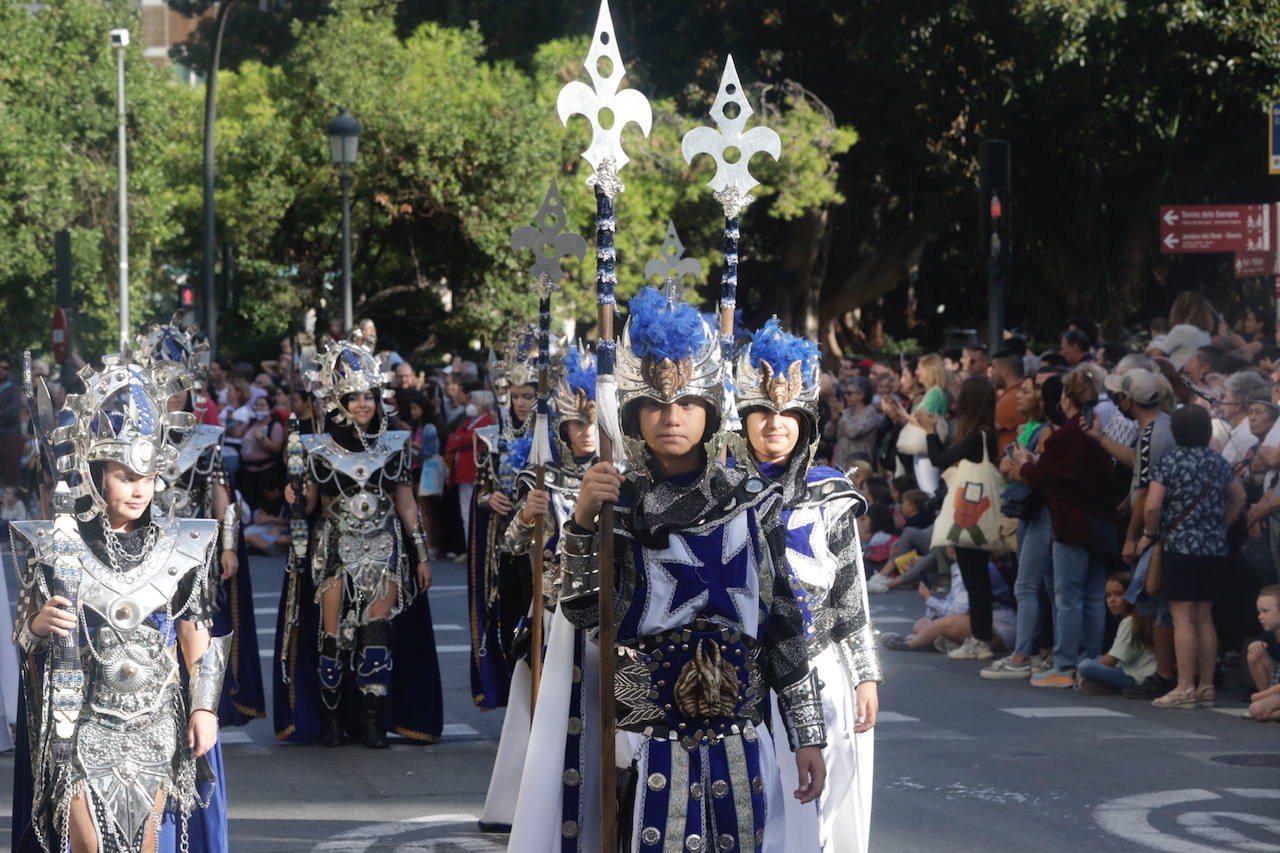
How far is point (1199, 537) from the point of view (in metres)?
10.9

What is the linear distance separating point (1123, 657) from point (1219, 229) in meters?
4.70

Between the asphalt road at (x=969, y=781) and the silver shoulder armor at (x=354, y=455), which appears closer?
the asphalt road at (x=969, y=781)

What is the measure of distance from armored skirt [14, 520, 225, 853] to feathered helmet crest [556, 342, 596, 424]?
262 cm

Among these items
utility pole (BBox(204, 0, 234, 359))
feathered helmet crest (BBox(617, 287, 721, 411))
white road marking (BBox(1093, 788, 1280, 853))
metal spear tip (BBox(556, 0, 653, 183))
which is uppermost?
utility pole (BBox(204, 0, 234, 359))

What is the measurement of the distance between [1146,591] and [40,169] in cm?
2772

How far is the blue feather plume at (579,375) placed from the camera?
26.3 ft

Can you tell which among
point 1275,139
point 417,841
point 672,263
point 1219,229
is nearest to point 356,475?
point 672,263

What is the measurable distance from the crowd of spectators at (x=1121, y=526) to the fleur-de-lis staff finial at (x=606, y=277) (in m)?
5.98

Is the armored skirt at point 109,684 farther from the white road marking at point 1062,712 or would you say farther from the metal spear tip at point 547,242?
the white road marking at point 1062,712

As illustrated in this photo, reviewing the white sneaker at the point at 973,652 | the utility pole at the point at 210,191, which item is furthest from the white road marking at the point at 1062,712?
the utility pole at the point at 210,191

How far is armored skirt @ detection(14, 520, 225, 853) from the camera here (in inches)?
215

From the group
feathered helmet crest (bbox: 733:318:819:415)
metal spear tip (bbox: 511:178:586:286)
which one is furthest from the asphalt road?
metal spear tip (bbox: 511:178:586:286)

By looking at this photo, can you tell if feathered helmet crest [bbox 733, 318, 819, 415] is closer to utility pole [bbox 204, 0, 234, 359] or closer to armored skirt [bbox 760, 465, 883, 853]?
armored skirt [bbox 760, 465, 883, 853]

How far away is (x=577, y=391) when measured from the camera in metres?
8.07
